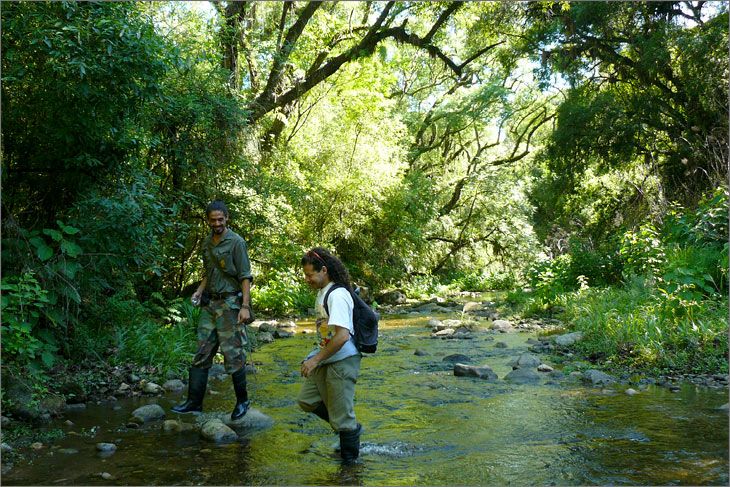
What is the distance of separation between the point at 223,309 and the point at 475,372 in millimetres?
3721

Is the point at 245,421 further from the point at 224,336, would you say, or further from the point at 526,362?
the point at 526,362

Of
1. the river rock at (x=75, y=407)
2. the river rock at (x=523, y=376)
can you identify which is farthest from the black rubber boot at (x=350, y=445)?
the river rock at (x=523, y=376)

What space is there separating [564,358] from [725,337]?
7.05 ft

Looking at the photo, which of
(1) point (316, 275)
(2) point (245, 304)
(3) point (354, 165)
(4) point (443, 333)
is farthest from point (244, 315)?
(3) point (354, 165)

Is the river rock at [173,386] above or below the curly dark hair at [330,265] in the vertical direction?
below

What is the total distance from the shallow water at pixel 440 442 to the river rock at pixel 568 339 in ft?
7.85

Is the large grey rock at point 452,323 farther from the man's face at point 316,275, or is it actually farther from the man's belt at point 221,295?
the man's face at point 316,275

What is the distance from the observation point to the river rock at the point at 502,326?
1313 cm

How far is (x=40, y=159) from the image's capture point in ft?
22.7

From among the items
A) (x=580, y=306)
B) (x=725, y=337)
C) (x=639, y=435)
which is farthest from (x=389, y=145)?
(x=639, y=435)

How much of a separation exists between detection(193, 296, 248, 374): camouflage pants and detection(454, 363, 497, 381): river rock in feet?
11.1

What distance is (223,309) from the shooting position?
19.4ft

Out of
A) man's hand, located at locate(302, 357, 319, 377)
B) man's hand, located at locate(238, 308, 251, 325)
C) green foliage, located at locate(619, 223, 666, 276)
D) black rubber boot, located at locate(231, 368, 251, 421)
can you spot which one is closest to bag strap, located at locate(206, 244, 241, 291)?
man's hand, located at locate(238, 308, 251, 325)

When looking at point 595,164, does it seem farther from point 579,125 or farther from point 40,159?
point 40,159
